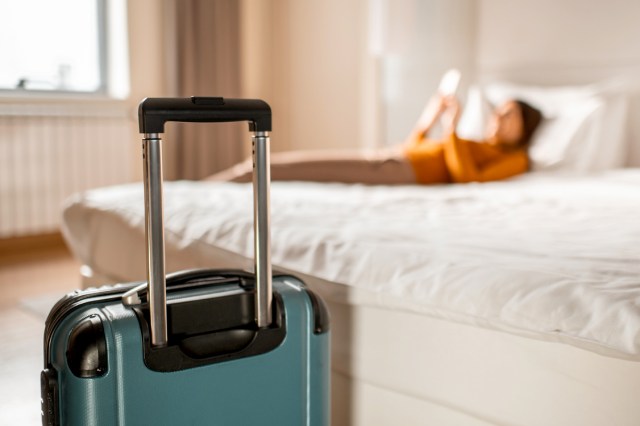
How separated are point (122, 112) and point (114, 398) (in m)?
3.55

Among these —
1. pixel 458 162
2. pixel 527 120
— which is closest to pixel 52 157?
pixel 458 162

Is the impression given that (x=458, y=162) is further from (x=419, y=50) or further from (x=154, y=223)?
(x=154, y=223)

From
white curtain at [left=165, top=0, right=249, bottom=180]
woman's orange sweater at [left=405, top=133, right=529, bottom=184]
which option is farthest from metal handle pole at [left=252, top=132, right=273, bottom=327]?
white curtain at [left=165, top=0, right=249, bottom=180]

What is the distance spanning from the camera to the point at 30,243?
4.07 m

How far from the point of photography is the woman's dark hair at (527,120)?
119 inches

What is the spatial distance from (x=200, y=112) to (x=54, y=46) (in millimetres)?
3630

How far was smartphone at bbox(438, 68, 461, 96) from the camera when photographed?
3.56 m

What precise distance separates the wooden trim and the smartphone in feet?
7.90

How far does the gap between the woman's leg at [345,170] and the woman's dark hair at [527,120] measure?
70cm

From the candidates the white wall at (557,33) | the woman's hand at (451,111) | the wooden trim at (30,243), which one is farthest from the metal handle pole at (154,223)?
the wooden trim at (30,243)

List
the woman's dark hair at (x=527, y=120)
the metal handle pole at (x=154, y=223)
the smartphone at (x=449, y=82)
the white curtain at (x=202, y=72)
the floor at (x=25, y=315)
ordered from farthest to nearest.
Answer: the white curtain at (x=202, y=72) → the smartphone at (x=449, y=82) → the woman's dark hair at (x=527, y=120) → the floor at (x=25, y=315) → the metal handle pole at (x=154, y=223)

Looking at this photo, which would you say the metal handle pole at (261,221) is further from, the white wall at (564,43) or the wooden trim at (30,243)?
the wooden trim at (30,243)

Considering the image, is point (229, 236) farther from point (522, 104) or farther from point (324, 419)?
point (522, 104)

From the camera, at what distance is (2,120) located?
3721mm
